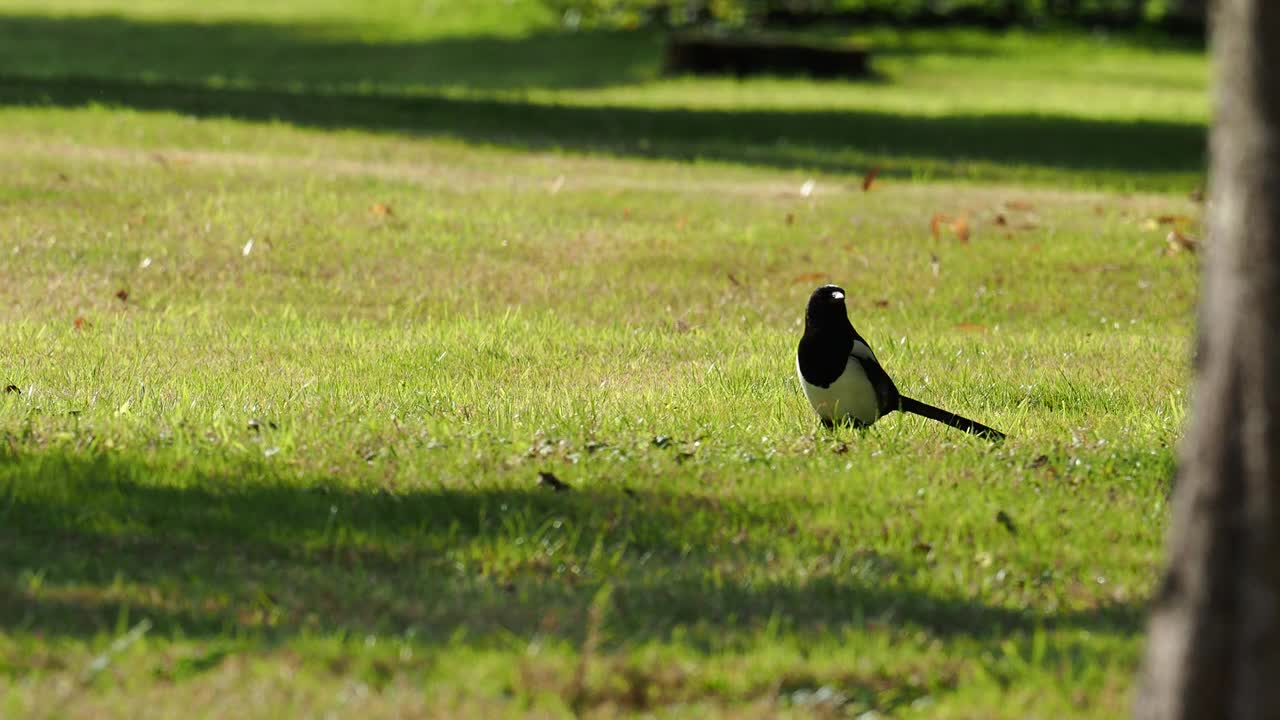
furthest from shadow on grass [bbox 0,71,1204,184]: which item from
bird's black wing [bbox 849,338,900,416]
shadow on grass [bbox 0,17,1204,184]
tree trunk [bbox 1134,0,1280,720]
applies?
tree trunk [bbox 1134,0,1280,720]

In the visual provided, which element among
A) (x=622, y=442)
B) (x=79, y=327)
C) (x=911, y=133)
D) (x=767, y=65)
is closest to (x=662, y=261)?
(x=79, y=327)

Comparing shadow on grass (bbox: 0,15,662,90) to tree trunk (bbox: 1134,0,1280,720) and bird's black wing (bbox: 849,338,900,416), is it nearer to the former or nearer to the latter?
bird's black wing (bbox: 849,338,900,416)

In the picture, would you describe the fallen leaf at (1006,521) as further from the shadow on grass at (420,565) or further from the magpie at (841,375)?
the magpie at (841,375)

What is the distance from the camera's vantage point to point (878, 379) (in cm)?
792

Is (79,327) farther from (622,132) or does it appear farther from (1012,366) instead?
(622,132)

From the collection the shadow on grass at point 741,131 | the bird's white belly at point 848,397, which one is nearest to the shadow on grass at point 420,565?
the bird's white belly at point 848,397

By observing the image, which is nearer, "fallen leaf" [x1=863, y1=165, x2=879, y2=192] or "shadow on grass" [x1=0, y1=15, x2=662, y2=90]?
"fallen leaf" [x1=863, y1=165, x2=879, y2=192]

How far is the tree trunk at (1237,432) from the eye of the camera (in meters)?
3.74

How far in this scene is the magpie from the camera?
778cm

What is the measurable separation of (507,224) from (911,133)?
8.52m

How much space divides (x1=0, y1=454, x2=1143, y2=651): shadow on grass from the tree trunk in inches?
63.2

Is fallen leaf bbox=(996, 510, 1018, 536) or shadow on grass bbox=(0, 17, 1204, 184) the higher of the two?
fallen leaf bbox=(996, 510, 1018, 536)

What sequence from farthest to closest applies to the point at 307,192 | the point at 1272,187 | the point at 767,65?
the point at 767,65
the point at 307,192
the point at 1272,187

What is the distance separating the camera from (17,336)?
34.2 ft
